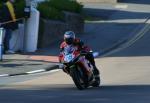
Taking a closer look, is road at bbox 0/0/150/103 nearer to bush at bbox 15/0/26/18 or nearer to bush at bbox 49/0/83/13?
bush at bbox 15/0/26/18

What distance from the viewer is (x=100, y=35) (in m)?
29.9

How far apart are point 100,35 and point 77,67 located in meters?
13.2

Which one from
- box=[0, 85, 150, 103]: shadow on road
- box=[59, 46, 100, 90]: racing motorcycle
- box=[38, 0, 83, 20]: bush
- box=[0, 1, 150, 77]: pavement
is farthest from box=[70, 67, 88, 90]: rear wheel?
box=[38, 0, 83, 20]: bush

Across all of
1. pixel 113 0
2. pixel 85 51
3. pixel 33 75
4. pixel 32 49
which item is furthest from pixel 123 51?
pixel 113 0

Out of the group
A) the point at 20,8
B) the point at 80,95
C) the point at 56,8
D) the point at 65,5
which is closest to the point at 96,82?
the point at 80,95

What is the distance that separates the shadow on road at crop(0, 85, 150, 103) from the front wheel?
6.0 inches

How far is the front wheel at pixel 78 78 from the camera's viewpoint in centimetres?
1652

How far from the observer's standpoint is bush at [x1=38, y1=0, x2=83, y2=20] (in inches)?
1073

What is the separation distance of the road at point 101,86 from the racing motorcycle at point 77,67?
23 cm

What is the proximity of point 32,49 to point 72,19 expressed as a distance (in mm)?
4241

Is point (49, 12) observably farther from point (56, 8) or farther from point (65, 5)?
point (65, 5)

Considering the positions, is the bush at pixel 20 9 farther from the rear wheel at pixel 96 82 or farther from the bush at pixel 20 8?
the rear wheel at pixel 96 82

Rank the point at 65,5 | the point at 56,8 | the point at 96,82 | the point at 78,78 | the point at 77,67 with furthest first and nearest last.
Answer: the point at 65,5
the point at 56,8
the point at 96,82
the point at 77,67
the point at 78,78

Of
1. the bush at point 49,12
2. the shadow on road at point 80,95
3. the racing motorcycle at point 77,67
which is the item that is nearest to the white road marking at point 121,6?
the bush at point 49,12
